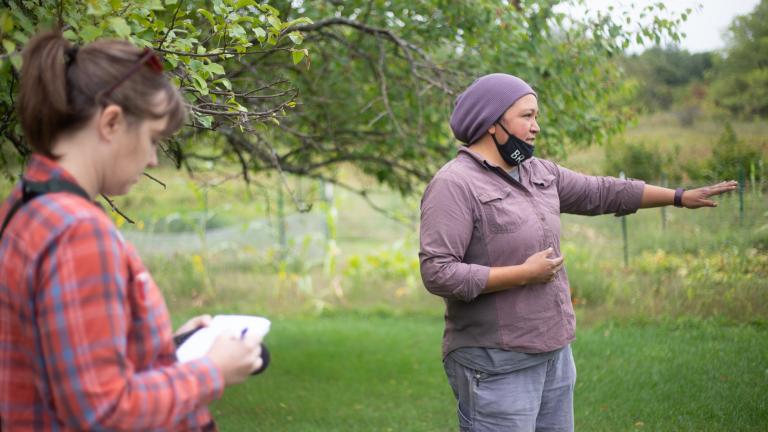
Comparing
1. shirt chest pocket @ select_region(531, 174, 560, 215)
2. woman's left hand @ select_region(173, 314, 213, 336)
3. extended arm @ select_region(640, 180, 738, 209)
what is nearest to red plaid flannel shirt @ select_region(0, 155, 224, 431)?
woman's left hand @ select_region(173, 314, 213, 336)

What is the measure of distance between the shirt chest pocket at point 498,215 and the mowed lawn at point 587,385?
2430 mm

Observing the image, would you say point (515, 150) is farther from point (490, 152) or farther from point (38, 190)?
point (38, 190)

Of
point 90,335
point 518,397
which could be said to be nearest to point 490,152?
point 518,397

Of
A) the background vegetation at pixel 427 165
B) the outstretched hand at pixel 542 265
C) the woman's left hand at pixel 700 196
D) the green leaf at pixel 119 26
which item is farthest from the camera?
the background vegetation at pixel 427 165

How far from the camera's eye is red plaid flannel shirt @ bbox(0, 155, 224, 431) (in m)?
1.36

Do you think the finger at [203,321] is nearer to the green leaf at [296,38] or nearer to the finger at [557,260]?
the finger at [557,260]

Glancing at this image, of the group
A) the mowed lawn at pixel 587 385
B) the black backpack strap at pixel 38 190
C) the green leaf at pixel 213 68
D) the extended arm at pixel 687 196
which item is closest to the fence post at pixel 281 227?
the mowed lawn at pixel 587 385

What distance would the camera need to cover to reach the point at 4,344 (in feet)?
4.75

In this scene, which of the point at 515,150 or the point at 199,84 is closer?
the point at 515,150

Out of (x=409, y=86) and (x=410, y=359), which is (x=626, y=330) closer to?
(x=410, y=359)

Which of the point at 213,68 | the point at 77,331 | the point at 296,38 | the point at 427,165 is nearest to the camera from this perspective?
the point at 77,331

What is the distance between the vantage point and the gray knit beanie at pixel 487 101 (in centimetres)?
281

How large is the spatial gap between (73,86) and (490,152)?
171 centimetres

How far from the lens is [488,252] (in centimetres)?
276
